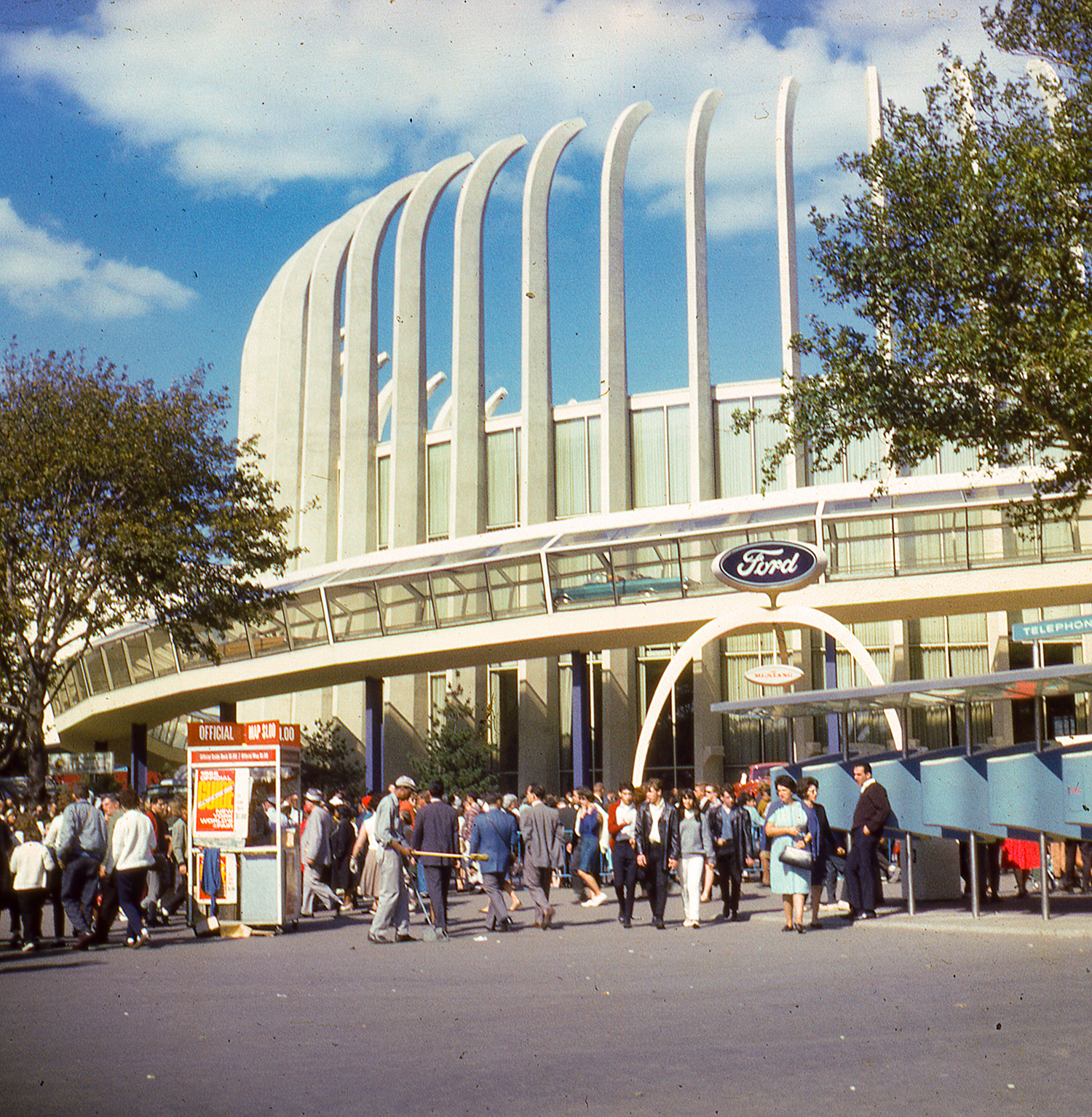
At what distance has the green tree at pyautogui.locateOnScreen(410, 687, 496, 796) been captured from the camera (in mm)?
37406

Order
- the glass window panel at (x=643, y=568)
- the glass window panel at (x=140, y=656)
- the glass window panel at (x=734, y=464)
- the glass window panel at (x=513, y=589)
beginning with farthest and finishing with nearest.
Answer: the glass window panel at (x=734, y=464)
the glass window panel at (x=140, y=656)
the glass window panel at (x=513, y=589)
the glass window panel at (x=643, y=568)

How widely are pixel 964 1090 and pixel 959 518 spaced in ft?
82.0

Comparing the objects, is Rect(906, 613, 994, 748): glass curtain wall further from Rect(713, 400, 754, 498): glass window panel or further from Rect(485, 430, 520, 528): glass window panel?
Rect(485, 430, 520, 528): glass window panel

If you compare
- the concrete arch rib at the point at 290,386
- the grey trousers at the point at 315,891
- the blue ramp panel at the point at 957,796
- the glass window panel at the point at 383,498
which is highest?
the concrete arch rib at the point at 290,386

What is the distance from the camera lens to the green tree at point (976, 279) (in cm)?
1459

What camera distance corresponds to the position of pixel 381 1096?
6.16 metres

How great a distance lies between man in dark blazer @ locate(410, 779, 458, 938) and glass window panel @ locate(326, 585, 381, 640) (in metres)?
18.8

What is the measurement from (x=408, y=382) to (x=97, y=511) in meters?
18.9

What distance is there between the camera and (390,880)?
47.9 ft

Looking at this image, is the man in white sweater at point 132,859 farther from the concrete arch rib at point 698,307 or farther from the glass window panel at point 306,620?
the concrete arch rib at point 698,307

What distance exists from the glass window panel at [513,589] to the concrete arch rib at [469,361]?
769 cm

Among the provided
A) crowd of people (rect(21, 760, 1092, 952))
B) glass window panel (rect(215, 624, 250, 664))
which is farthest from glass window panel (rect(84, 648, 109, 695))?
crowd of people (rect(21, 760, 1092, 952))

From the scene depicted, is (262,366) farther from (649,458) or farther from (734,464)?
(734,464)

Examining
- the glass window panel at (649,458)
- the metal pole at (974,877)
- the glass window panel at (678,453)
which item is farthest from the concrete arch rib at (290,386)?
the metal pole at (974,877)
